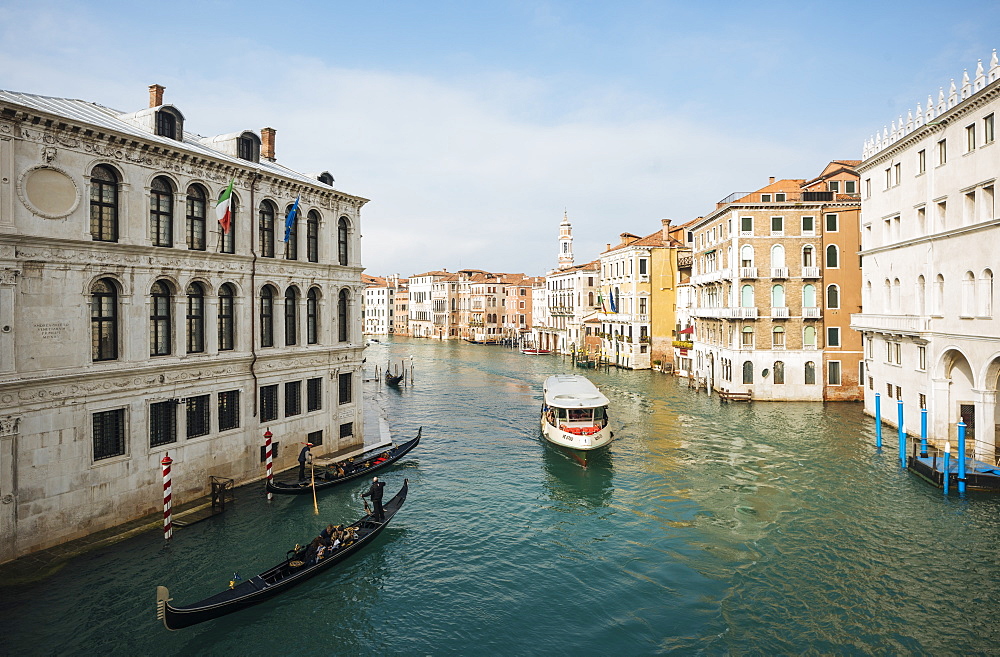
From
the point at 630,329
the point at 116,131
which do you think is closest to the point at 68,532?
the point at 116,131

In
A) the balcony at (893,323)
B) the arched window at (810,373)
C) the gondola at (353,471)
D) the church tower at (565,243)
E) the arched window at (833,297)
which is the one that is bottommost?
the gondola at (353,471)

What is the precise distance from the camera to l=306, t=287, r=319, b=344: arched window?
68.0 feet

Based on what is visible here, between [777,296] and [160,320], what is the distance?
3224cm

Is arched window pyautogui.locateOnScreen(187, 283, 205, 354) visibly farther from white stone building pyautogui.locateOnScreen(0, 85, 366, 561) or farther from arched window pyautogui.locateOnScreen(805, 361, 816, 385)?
arched window pyautogui.locateOnScreen(805, 361, 816, 385)

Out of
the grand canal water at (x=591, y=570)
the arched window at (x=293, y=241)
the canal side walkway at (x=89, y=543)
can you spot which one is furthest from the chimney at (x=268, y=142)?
the grand canal water at (x=591, y=570)

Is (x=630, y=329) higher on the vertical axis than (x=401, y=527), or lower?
higher

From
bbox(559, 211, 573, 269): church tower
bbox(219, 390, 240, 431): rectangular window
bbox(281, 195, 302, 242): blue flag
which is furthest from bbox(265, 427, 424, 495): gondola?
bbox(559, 211, 573, 269): church tower

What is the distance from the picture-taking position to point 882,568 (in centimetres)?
1352

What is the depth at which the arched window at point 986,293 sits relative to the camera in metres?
18.6

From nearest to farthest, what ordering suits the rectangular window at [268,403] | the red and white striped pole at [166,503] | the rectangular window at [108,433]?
the rectangular window at [108,433] < the red and white striped pole at [166,503] < the rectangular window at [268,403]

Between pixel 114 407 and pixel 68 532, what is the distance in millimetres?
2896

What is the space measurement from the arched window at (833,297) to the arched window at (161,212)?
111 feet

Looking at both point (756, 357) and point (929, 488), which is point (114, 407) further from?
point (756, 357)

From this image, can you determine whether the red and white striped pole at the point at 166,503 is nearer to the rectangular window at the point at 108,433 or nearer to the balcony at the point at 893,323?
the rectangular window at the point at 108,433
